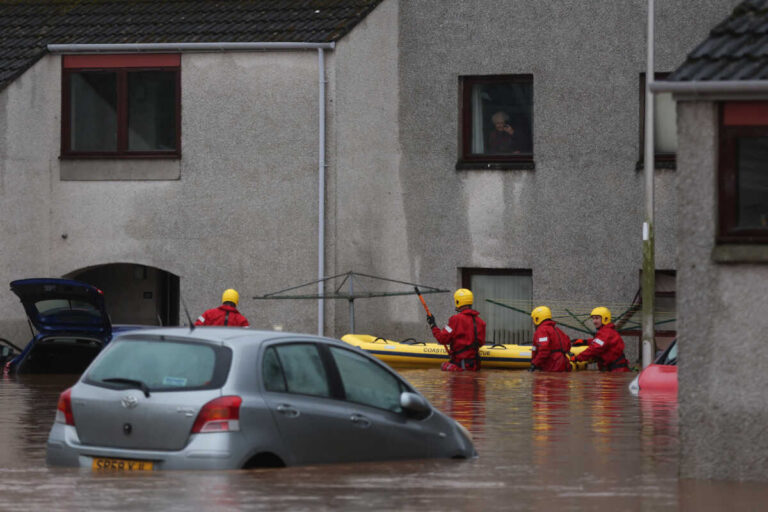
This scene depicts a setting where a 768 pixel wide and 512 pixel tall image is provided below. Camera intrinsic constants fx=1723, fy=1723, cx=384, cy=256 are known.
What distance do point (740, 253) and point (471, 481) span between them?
2502 mm

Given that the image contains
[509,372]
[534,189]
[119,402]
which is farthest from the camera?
[534,189]

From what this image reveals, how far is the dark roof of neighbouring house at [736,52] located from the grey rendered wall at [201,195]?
15208 mm

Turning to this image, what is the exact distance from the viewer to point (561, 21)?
89.2 feet

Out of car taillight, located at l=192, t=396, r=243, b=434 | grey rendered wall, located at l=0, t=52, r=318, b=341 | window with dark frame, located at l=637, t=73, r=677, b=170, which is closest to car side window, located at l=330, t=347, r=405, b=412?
car taillight, located at l=192, t=396, r=243, b=434

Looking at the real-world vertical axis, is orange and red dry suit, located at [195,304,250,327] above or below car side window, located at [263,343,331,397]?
below

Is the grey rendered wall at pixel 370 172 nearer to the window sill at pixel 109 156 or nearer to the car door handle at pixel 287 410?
the window sill at pixel 109 156

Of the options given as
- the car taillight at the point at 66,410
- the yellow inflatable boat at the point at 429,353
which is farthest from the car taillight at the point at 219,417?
the yellow inflatable boat at the point at 429,353

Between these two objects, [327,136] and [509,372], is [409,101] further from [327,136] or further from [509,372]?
[509,372]

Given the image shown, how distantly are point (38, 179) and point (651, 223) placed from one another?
10.1 m

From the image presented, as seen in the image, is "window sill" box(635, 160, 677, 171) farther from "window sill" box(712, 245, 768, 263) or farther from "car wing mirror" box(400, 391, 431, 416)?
"window sill" box(712, 245, 768, 263)

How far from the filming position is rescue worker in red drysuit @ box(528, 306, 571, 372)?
25156 millimetres

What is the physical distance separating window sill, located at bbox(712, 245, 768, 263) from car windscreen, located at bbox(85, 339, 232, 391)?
11.6 feet

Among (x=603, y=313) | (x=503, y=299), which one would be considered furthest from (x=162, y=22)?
(x=603, y=313)

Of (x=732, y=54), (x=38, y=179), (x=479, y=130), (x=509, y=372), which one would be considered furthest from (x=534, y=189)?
(x=732, y=54)
